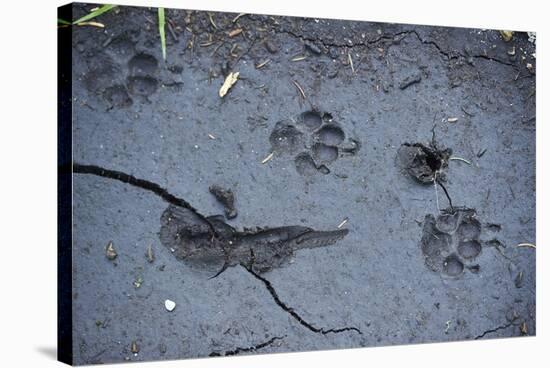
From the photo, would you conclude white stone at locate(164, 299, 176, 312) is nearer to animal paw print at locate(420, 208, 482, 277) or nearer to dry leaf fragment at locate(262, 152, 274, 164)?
dry leaf fragment at locate(262, 152, 274, 164)

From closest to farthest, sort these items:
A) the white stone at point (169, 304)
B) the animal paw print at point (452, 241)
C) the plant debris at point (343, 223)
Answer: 1. the white stone at point (169, 304)
2. the plant debris at point (343, 223)
3. the animal paw print at point (452, 241)

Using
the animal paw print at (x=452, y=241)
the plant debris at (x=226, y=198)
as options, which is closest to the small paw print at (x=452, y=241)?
the animal paw print at (x=452, y=241)

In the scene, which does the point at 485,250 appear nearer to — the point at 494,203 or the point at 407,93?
the point at 494,203

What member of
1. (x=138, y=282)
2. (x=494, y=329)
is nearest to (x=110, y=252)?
(x=138, y=282)

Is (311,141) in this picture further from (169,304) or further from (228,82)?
(169,304)

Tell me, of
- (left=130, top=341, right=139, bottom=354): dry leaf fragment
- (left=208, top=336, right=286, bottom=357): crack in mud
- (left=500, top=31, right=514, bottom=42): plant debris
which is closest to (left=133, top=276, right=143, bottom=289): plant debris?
(left=130, top=341, right=139, bottom=354): dry leaf fragment

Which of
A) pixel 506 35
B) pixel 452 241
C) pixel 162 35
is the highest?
pixel 162 35

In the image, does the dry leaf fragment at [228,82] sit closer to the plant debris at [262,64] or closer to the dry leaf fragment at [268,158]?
the plant debris at [262,64]
